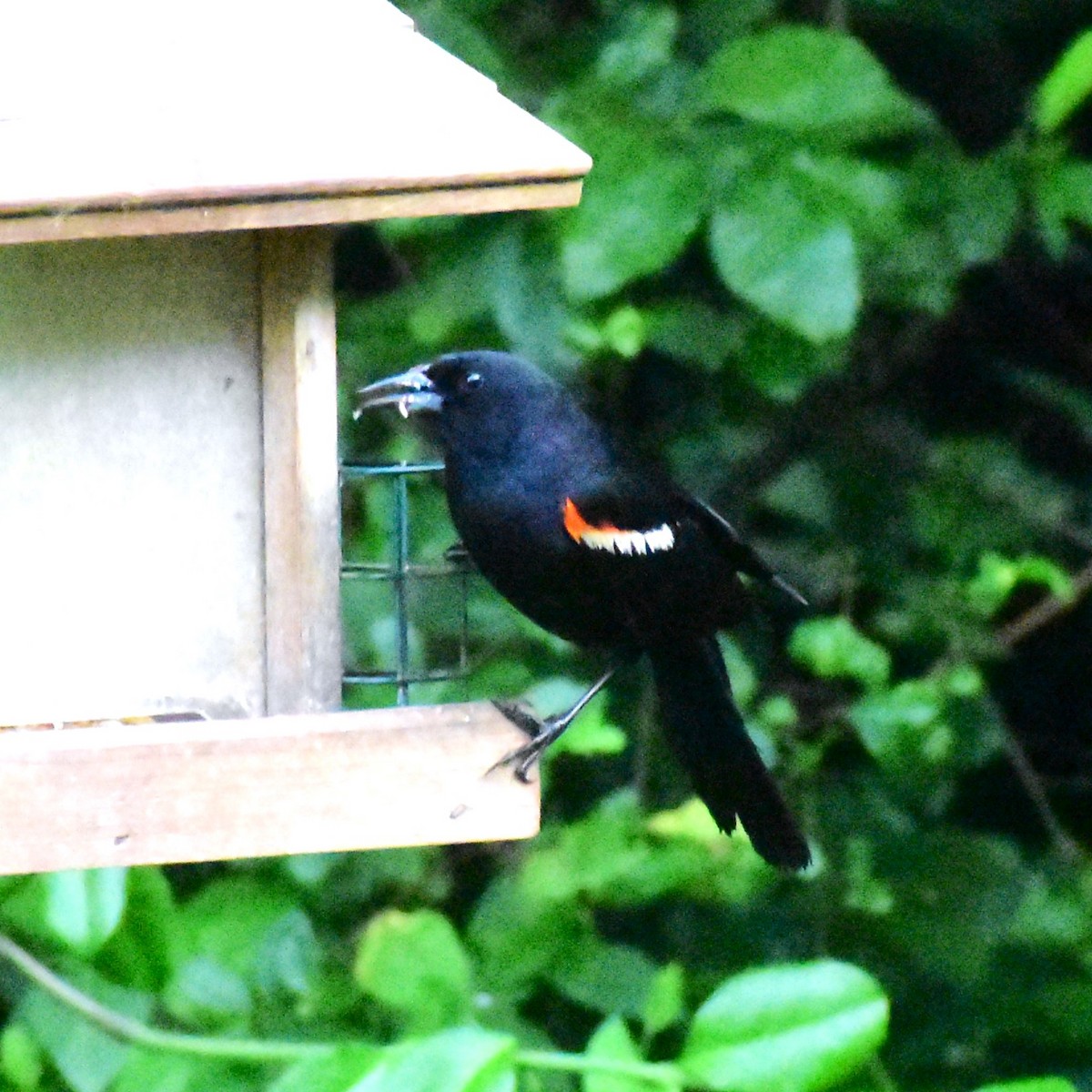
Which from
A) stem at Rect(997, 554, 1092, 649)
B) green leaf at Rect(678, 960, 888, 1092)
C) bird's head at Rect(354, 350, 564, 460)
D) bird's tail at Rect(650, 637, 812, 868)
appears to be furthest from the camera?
stem at Rect(997, 554, 1092, 649)

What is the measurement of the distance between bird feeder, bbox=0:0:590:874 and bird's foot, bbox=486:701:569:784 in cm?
1

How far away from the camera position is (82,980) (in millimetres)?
2229

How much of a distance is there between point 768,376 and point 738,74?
45 centimetres

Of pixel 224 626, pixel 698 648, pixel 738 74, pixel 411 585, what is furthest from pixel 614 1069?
pixel 738 74

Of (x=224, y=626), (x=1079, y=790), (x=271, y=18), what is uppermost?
(x=271, y=18)

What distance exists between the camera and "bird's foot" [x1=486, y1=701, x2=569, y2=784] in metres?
1.69

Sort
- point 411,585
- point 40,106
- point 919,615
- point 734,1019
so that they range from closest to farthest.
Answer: point 40,106 < point 734,1019 < point 411,585 < point 919,615

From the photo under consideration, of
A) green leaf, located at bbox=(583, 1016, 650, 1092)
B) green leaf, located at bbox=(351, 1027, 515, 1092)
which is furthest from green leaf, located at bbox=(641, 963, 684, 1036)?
green leaf, located at bbox=(351, 1027, 515, 1092)

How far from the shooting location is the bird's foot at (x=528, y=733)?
1688mm

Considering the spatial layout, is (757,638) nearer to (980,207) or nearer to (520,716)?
(980,207)

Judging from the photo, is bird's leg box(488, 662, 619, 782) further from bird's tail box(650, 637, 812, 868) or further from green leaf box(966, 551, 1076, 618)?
green leaf box(966, 551, 1076, 618)

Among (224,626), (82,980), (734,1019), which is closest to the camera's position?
(734,1019)

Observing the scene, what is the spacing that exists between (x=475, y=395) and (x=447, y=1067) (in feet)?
2.68

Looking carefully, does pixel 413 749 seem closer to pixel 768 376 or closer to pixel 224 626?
pixel 224 626
